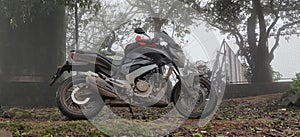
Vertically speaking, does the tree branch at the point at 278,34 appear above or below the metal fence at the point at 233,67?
above

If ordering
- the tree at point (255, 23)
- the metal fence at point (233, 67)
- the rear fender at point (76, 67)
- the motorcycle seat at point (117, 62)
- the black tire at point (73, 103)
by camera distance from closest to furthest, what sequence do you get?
the black tire at point (73, 103) < the rear fender at point (76, 67) < the motorcycle seat at point (117, 62) < the metal fence at point (233, 67) < the tree at point (255, 23)

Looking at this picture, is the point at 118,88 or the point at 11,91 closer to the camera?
the point at 118,88

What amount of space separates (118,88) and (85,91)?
351 mm

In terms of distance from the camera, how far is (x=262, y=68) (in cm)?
949

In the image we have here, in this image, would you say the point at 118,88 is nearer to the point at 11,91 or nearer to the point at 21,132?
the point at 21,132

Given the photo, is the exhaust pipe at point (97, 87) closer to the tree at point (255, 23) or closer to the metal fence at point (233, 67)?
the metal fence at point (233, 67)

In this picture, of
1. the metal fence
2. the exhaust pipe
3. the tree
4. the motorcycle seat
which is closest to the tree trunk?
the tree

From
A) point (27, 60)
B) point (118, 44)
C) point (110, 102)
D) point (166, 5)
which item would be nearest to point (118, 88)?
point (110, 102)

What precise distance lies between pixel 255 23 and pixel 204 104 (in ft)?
18.1

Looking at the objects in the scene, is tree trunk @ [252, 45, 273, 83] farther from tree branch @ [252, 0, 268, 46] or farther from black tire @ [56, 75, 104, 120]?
black tire @ [56, 75, 104, 120]

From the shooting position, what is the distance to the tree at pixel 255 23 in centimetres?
923

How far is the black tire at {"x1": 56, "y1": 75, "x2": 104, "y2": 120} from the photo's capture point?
4.20 m

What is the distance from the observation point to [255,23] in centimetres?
962

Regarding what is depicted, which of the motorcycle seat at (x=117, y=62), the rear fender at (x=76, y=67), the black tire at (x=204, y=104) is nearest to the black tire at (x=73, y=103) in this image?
the rear fender at (x=76, y=67)
